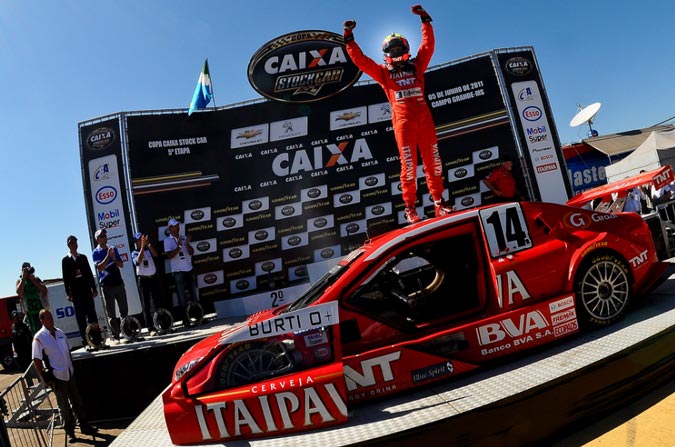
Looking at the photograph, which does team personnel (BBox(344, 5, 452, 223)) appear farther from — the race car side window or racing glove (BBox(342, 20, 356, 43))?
the race car side window

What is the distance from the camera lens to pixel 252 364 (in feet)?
9.74

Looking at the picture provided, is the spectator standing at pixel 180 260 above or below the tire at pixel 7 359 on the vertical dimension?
above

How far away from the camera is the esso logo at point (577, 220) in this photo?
345cm

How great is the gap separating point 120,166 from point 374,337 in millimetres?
6134

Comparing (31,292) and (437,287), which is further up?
(31,292)

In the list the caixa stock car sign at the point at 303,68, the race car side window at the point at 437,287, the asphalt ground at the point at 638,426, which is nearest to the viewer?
the asphalt ground at the point at 638,426

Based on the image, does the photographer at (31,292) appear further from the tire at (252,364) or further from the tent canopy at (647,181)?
the tent canopy at (647,181)

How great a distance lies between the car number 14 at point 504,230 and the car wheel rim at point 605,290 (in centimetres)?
52

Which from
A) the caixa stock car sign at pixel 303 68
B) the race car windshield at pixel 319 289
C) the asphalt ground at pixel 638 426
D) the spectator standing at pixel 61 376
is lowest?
the asphalt ground at pixel 638 426

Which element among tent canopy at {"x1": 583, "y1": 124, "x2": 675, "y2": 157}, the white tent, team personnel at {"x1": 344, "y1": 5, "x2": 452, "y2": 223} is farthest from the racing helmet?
tent canopy at {"x1": 583, "y1": 124, "x2": 675, "y2": 157}

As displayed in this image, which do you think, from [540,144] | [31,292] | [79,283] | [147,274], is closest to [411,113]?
[540,144]

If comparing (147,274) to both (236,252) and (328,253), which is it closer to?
(236,252)

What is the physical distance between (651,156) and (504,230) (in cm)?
1271

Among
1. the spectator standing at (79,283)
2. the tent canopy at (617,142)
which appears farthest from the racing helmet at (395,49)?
the tent canopy at (617,142)
